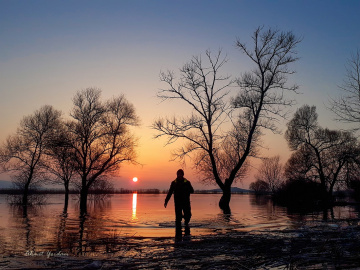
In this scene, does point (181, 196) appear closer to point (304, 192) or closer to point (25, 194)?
point (25, 194)

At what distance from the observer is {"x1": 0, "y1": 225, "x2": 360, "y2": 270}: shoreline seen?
5.08m

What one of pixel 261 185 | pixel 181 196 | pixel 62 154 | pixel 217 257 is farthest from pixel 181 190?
pixel 261 185

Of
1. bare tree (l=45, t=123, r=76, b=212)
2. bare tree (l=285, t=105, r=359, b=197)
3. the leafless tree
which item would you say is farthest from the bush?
the leafless tree

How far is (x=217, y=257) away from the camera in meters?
5.75

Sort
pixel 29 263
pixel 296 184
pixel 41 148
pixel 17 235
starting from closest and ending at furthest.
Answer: pixel 29 263 < pixel 17 235 < pixel 41 148 < pixel 296 184

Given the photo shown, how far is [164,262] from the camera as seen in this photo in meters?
5.46

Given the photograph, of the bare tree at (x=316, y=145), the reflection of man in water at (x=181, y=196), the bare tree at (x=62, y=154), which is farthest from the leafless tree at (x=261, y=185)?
the reflection of man in water at (x=181, y=196)

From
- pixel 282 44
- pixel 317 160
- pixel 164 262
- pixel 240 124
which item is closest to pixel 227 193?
pixel 240 124

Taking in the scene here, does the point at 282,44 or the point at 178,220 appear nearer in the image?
the point at 178,220

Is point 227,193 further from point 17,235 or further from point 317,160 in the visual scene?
point 317,160

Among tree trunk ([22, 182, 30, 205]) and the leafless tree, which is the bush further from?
the leafless tree

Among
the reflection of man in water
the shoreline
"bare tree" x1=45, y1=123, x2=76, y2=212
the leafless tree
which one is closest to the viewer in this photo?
the shoreline

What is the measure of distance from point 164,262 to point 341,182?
41917mm

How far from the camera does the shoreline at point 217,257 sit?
508 centimetres
